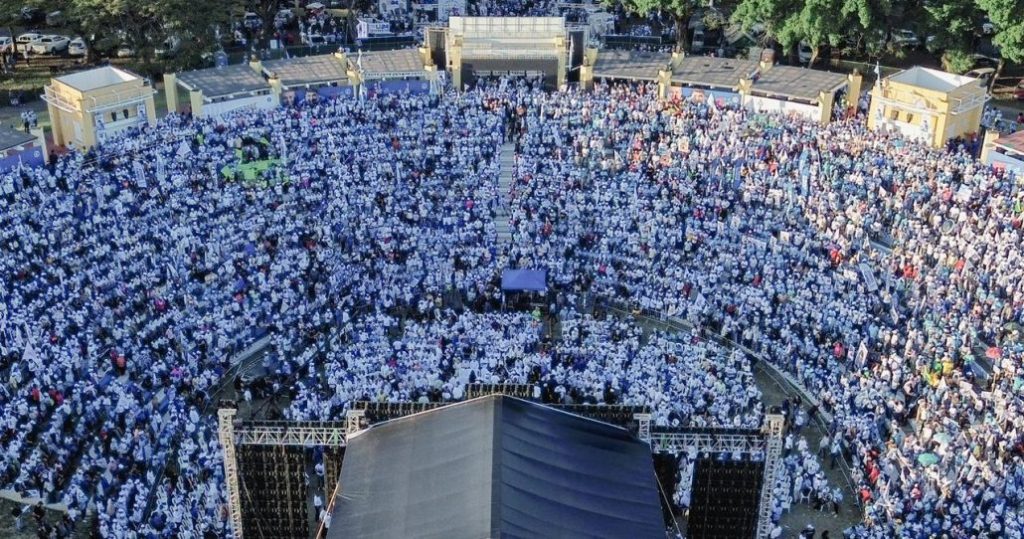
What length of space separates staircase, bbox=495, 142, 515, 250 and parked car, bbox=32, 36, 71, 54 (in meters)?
26.8

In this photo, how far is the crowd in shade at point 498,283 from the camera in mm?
29625

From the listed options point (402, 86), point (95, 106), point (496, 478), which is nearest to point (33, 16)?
point (95, 106)

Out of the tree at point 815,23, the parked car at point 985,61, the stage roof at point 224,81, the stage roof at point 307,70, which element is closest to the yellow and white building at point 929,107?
the tree at point 815,23

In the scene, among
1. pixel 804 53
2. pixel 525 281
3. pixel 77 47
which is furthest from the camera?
pixel 804 53

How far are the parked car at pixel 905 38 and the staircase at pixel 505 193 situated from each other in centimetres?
Answer: 2322

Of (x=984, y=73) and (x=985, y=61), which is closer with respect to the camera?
(x=984, y=73)

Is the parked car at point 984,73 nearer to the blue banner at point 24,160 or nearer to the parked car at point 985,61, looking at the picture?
the parked car at point 985,61

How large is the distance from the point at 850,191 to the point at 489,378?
18231 mm

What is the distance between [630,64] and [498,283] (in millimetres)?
20123

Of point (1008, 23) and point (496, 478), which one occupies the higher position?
point (1008, 23)

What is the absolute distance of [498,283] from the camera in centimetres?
3931

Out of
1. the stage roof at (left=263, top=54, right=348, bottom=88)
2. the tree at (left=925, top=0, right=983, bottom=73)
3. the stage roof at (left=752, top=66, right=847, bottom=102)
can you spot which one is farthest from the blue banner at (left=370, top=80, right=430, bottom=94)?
the tree at (left=925, top=0, right=983, bottom=73)

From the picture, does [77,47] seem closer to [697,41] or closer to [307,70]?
[307,70]

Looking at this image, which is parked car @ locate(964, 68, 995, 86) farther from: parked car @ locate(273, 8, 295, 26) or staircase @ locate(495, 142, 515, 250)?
parked car @ locate(273, 8, 295, 26)
